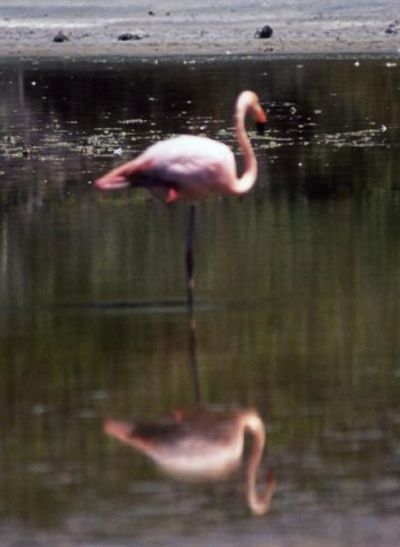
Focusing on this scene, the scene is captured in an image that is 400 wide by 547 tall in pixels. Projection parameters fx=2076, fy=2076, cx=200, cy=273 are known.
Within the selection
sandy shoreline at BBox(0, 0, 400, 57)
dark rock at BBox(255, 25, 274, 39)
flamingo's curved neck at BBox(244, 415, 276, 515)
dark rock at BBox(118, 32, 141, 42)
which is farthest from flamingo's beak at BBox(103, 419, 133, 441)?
dark rock at BBox(118, 32, 141, 42)

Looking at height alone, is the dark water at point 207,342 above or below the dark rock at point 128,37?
below

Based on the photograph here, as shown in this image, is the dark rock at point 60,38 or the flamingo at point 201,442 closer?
the flamingo at point 201,442

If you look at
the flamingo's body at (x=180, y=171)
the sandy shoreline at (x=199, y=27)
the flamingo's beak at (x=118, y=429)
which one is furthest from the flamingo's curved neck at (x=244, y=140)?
the sandy shoreline at (x=199, y=27)

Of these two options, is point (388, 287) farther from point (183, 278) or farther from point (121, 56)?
point (121, 56)

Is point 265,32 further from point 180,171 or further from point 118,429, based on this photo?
point 118,429

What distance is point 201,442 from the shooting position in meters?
6.95

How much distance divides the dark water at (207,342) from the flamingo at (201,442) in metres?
0.06

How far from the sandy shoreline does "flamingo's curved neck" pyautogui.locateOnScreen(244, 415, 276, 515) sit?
903 inches

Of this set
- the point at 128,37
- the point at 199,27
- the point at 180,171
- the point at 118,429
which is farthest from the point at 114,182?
the point at 199,27

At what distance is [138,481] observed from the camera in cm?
649

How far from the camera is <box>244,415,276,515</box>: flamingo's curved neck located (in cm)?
615

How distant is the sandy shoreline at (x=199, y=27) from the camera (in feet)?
102

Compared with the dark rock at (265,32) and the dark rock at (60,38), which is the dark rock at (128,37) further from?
the dark rock at (265,32)

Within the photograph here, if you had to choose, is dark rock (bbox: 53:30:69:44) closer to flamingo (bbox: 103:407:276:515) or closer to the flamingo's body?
the flamingo's body
